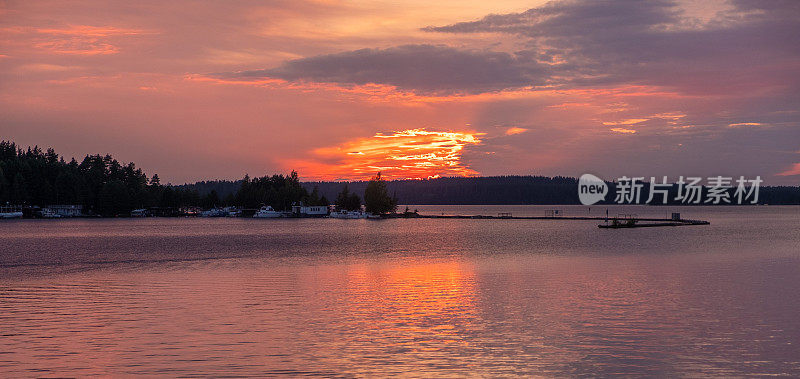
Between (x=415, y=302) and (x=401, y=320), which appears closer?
(x=401, y=320)

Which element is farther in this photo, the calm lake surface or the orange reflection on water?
the orange reflection on water

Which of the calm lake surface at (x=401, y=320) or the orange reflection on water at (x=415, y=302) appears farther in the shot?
the orange reflection on water at (x=415, y=302)

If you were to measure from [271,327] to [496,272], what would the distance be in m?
27.1

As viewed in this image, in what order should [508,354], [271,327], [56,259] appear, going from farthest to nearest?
[56,259] → [271,327] → [508,354]

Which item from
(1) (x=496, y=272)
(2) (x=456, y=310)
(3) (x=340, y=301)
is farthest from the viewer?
(1) (x=496, y=272)

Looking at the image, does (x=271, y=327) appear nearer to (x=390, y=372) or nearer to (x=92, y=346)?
(x=92, y=346)

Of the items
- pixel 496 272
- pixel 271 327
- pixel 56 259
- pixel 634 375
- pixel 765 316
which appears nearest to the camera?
pixel 634 375

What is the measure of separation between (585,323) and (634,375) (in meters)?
8.36

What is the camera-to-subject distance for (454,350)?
22656 millimetres

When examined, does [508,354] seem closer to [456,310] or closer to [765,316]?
[456,310]

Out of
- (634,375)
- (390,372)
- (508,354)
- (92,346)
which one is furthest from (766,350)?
(92,346)

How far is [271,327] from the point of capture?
2694cm

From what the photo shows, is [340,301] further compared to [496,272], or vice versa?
[496,272]

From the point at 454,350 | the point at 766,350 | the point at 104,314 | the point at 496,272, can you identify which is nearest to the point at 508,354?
the point at 454,350
